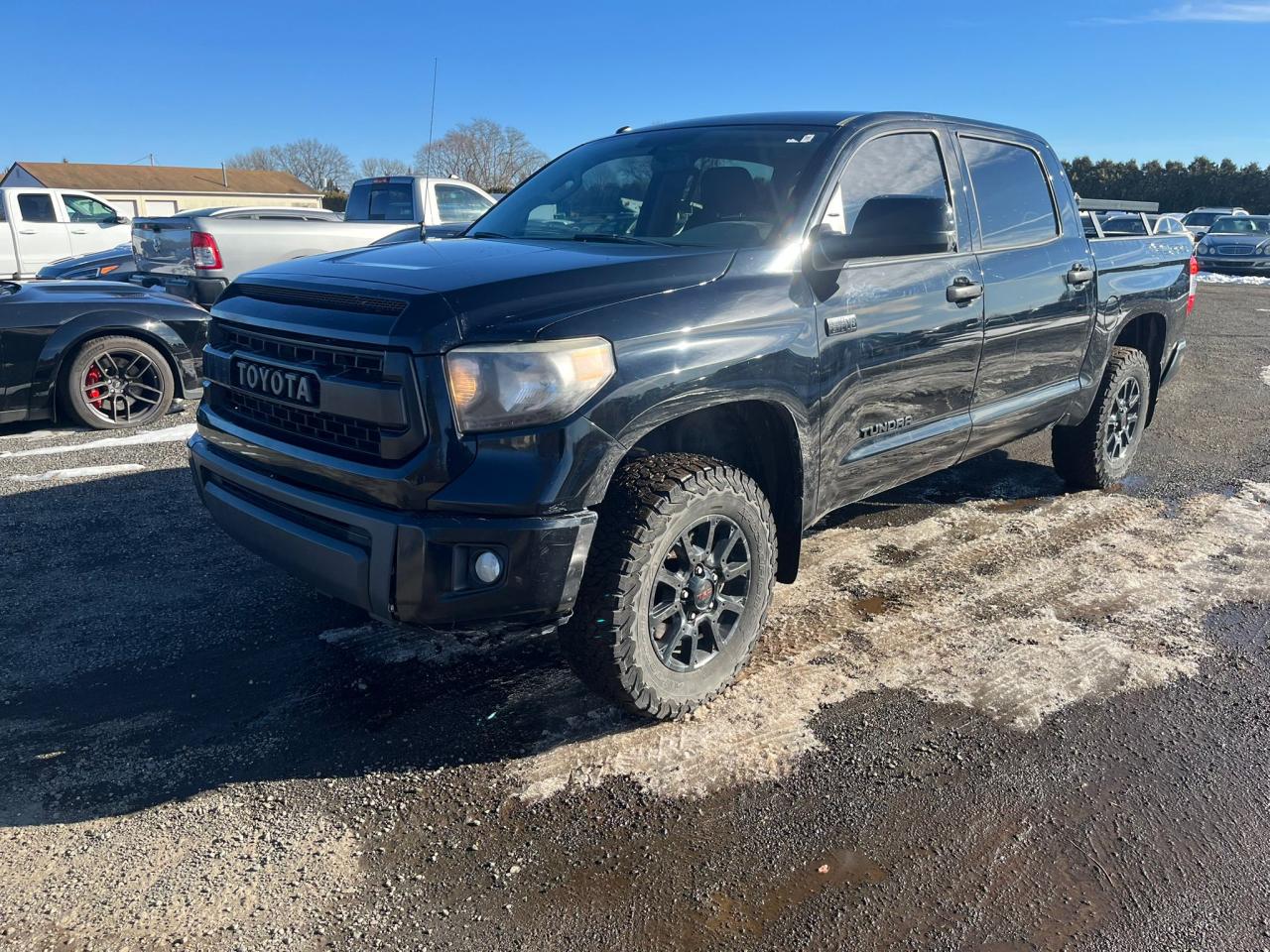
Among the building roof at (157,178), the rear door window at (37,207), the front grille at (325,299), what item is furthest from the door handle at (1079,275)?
the building roof at (157,178)

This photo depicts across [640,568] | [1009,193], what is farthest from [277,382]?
[1009,193]

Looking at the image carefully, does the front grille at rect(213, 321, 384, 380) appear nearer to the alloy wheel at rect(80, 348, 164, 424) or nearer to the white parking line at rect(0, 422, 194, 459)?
the white parking line at rect(0, 422, 194, 459)

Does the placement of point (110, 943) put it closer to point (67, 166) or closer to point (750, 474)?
point (750, 474)

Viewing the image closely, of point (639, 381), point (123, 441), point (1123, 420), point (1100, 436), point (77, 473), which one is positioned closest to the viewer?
point (639, 381)

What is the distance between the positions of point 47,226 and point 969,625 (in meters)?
19.6

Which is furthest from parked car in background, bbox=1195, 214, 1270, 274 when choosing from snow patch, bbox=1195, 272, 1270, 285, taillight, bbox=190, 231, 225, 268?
taillight, bbox=190, 231, 225, 268

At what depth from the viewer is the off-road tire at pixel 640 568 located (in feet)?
8.93

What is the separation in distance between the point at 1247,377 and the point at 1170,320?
4675mm

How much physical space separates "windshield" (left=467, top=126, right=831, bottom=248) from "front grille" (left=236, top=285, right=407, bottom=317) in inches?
43.5

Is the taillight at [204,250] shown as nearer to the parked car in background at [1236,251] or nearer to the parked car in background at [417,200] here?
the parked car in background at [417,200]

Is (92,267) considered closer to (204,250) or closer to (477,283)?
(204,250)

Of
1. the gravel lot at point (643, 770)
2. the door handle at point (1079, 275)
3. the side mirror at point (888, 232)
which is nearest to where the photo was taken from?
the gravel lot at point (643, 770)

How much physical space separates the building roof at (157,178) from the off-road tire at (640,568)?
5910 cm

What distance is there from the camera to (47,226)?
58.7ft
